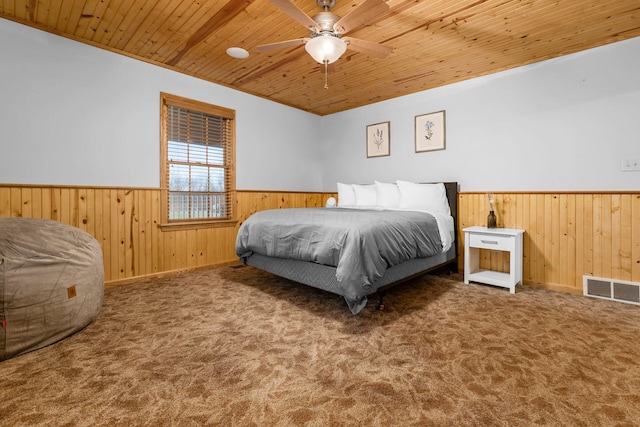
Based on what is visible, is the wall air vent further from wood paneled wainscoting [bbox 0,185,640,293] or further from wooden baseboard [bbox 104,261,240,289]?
wooden baseboard [bbox 104,261,240,289]

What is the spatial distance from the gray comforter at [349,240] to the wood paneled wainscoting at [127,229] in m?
0.99

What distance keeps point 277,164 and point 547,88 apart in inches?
137

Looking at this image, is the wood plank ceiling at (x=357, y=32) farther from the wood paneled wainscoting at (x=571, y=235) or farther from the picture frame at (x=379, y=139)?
the wood paneled wainscoting at (x=571, y=235)

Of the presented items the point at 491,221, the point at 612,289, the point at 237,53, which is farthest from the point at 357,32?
the point at 612,289

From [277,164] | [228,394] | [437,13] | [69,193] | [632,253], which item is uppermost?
[437,13]

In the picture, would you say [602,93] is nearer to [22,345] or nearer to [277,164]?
[277,164]

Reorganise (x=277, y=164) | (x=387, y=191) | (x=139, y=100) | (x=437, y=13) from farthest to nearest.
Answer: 1. (x=277, y=164)
2. (x=387, y=191)
3. (x=139, y=100)
4. (x=437, y=13)

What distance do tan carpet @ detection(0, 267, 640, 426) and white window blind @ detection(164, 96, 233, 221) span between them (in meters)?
1.48

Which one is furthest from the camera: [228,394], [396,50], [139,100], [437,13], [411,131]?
[411,131]

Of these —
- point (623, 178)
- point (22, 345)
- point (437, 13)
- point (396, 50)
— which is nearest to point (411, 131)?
point (396, 50)

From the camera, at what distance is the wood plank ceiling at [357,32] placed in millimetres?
2332

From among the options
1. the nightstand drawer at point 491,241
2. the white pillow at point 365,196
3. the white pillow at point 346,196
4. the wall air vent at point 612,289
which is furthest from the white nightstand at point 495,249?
the white pillow at point 346,196

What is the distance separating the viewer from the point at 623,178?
9.00 ft

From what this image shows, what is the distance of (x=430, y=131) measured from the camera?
13.1 feet
